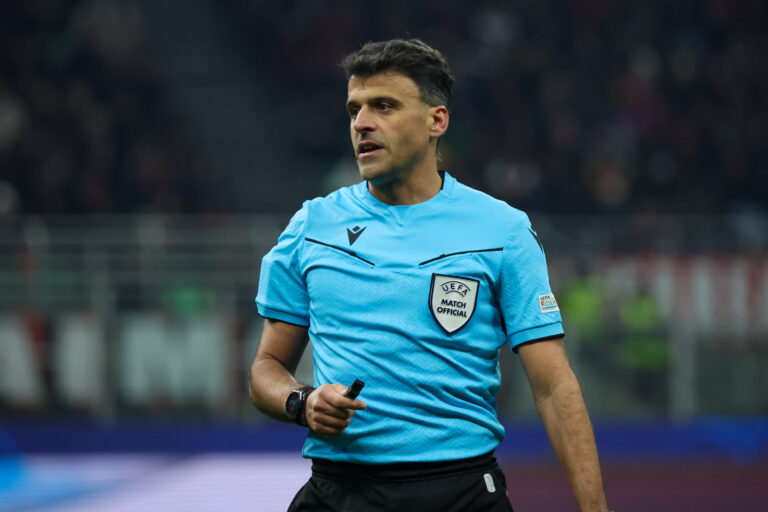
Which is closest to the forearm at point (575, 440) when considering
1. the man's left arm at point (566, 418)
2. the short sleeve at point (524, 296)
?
the man's left arm at point (566, 418)

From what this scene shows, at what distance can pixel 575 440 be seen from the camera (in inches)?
107

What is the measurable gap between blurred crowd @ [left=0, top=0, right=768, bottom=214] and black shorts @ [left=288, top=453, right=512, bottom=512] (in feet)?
32.6

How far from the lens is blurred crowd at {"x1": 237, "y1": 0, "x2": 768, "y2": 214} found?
13.5 m

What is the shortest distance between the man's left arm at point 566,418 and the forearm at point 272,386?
23.1 inches

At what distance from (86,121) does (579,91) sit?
6.24 meters

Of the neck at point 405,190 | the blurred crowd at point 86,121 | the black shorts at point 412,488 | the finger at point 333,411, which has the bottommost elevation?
the black shorts at point 412,488

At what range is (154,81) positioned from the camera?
1477 centimetres

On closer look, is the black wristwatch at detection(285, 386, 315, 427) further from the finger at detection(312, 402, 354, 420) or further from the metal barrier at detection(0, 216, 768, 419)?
the metal barrier at detection(0, 216, 768, 419)

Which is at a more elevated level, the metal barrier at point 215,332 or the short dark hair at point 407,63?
the short dark hair at point 407,63

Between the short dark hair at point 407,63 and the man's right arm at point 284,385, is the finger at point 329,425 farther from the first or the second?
the short dark hair at point 407,63

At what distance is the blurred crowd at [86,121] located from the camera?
41.8 ft

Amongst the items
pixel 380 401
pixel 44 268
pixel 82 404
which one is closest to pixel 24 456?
pixel 82 404

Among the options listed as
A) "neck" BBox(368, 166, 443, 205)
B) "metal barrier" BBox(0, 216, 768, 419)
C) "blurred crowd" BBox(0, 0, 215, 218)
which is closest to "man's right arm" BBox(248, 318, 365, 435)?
"neck" BBox(368, 166, 443, 205)

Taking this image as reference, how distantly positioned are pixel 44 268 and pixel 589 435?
24.8ft
